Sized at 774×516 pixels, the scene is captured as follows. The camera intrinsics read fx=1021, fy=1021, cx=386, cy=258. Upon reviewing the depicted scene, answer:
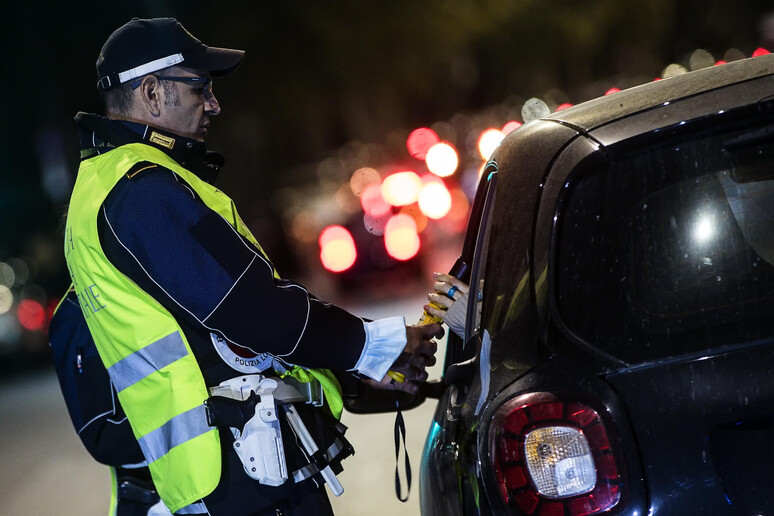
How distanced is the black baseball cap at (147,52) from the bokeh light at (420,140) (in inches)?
1765

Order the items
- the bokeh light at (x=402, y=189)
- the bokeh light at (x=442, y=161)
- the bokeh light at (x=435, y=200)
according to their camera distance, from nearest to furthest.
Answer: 1. the bokeh light at (x=435, y=200)
2. the bokeh light at (x=402, y=189)
3. the bokeh light at (x=442, y=161)

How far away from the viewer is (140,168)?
114 inches

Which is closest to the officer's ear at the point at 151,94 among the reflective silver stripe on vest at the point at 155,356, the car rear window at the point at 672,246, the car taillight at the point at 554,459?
the reflective silver stripe on vest at the point at 155,356

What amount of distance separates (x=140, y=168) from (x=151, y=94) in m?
0.45

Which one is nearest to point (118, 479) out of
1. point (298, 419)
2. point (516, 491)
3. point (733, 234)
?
point (298, 419)

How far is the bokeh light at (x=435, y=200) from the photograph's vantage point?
27.5 metres

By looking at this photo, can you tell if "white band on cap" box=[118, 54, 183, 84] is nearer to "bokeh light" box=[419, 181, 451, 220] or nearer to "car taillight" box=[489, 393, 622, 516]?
"car taillight" box=[489, 393, 622, 516]

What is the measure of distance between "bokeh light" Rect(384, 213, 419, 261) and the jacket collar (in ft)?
58.6

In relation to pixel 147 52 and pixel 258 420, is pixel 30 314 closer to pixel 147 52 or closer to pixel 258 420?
pixel 147 52

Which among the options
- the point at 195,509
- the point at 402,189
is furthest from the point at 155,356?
the point at 402,189

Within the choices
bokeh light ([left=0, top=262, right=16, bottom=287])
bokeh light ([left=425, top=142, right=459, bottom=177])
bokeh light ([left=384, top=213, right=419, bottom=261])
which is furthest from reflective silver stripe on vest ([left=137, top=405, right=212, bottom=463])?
bokeh light ([left=425, top=142, right=459, bottom=177])

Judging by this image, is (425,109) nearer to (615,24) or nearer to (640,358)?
(615,24)

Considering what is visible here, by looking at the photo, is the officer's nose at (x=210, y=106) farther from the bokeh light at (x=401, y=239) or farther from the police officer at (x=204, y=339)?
the bokeh light at (x=401, y=239)

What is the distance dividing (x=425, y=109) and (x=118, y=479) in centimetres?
4895
